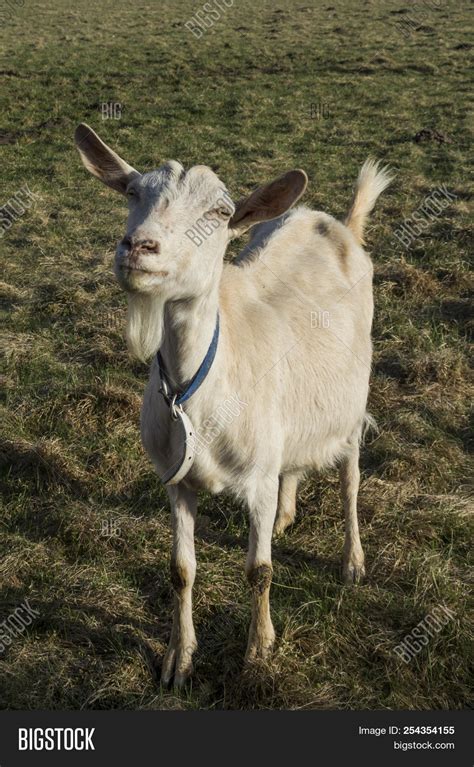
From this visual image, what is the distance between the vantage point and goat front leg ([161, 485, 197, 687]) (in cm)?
324

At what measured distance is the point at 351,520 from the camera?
3.98 meters

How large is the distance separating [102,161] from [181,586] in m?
1.81

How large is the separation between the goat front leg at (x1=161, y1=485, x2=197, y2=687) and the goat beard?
0.64 metres

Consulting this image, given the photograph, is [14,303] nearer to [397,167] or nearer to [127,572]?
[127,572]

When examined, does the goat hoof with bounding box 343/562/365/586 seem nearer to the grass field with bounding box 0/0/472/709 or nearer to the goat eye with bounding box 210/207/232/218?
the grass field with bounding box 0/0/472/709

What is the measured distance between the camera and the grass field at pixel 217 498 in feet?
10.6

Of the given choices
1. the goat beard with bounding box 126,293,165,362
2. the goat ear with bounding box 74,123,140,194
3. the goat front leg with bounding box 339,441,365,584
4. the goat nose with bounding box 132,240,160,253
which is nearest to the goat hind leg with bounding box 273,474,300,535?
the goat front leg with bounding box 339,441,365,584

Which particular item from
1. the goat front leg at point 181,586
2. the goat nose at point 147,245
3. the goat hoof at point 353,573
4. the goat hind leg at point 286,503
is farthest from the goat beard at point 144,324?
the goat hoof at point 353,573

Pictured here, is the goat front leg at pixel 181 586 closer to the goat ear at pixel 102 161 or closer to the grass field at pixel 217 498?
the grass field at pixel 217 498

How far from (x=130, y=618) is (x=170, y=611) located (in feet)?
0.65

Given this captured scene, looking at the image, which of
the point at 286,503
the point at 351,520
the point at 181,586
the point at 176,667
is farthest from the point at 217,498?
the point at 176,667

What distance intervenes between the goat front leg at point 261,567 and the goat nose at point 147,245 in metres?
1.18

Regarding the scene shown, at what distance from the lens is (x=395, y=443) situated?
4.78 meters

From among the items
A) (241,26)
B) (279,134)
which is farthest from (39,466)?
(241,26)
